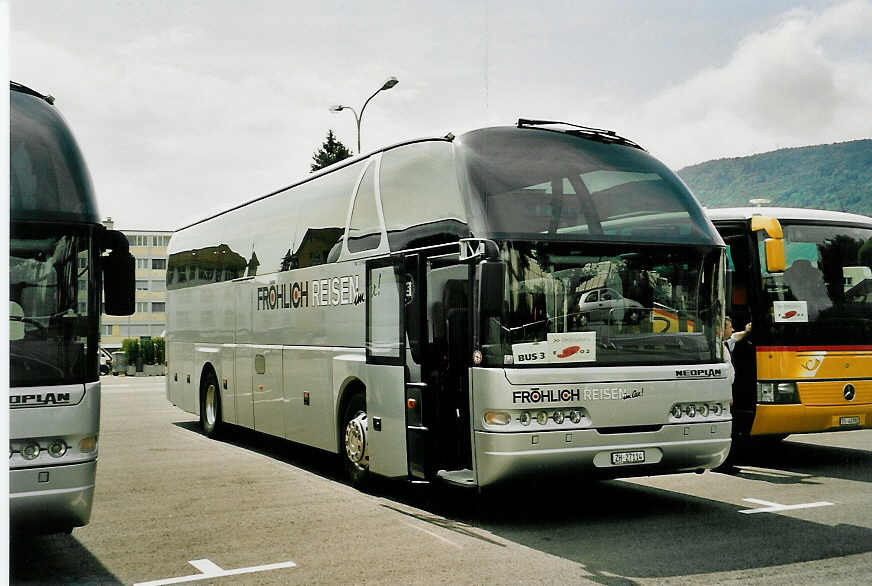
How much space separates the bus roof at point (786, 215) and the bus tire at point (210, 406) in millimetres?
8183

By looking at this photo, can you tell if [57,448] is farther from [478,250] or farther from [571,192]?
[571,192]

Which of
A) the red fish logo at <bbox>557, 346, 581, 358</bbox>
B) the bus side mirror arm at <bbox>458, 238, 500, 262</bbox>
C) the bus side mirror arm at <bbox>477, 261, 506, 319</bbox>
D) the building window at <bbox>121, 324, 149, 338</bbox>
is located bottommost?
the red fish logo at <bbox>557, 346, 581, 358</bbox>

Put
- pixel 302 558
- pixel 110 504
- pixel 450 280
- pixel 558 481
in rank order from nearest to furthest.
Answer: pixel 302 558 < pixel 558 481 < pixel 450 280 < pixel 110 504

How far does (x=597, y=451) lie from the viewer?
8438 mm

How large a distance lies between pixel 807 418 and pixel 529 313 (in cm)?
497

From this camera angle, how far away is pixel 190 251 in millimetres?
18125

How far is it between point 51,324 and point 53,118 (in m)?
1.46

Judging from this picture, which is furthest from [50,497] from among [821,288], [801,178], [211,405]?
[801,178]

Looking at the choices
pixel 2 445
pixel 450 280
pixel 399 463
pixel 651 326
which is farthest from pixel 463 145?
pixel 2 445

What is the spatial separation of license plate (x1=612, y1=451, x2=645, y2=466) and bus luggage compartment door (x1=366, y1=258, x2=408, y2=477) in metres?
2.00

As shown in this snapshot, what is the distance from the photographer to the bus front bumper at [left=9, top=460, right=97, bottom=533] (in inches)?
255

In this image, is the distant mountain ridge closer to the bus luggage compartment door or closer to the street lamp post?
the street lamp post

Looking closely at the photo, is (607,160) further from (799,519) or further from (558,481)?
(799,519)

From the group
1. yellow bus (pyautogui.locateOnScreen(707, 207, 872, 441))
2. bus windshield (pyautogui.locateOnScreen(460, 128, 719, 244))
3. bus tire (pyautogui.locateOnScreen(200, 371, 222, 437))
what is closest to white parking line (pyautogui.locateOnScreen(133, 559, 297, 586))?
bus windshield (pyautogui.locateOnScreen(460, 128, 719, 244))
